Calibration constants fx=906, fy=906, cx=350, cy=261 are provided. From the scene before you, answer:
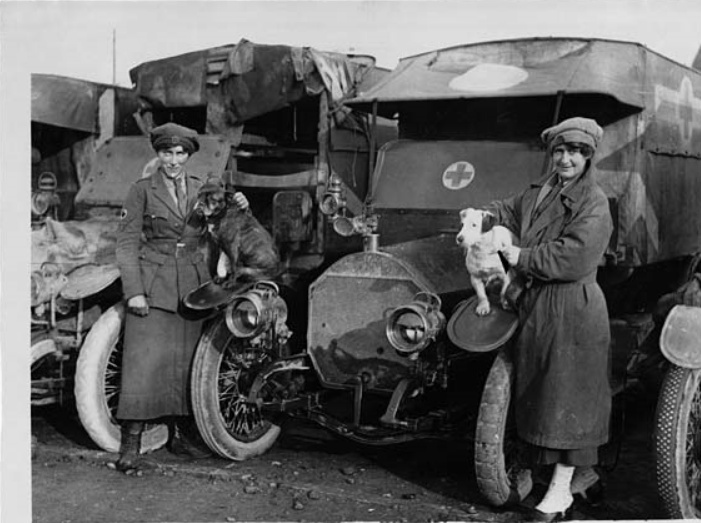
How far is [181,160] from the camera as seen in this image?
5.27 meters

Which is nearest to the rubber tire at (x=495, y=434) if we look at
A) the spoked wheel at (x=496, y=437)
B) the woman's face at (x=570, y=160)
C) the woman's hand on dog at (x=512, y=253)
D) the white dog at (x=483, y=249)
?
the spoked wheel at (x=496, y=437)

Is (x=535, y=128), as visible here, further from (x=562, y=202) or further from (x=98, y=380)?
(x=98, y=380)

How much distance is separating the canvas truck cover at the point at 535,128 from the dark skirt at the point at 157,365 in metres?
1.39

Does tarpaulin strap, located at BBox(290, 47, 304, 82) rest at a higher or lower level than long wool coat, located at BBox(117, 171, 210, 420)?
higher

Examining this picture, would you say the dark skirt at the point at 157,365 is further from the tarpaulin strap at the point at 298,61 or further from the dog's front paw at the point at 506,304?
the tarpaulin strap at the point at 298,61

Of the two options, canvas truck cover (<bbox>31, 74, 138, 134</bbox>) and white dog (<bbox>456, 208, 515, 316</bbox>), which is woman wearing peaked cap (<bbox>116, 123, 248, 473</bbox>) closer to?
white dog (<bbox>456, 208, 515, 316</bbox>)

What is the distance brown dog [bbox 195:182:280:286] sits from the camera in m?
5.22

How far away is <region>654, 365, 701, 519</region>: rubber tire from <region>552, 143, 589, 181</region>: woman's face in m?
1.01

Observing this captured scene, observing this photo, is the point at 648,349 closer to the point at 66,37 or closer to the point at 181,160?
the point at 181,160

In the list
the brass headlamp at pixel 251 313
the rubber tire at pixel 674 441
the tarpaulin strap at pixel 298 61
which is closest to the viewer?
the rubber tire at pixel 674 441

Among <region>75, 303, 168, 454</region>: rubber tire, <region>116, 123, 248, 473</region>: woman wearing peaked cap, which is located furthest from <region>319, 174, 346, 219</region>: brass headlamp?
<region>75, 303, 168, 454</region>: rubber tire

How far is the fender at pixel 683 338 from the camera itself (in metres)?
4.10

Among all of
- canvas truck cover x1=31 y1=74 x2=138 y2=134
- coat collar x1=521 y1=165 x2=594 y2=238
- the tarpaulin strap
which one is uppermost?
the tarpaulin strap

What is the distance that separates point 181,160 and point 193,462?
177 cm
